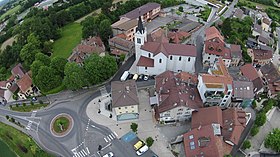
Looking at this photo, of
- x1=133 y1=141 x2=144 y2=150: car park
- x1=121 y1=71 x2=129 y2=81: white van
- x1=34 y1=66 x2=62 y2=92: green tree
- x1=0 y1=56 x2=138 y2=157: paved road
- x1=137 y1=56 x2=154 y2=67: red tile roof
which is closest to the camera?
x1=133 y1=141 x2=144 y2=150: car park

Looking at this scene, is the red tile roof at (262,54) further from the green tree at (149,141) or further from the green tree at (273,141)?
the green tree at (149,141)

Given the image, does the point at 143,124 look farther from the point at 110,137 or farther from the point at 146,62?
the point at 146,62

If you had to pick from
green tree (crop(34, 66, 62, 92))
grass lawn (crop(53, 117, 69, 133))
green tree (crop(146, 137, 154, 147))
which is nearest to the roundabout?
grass lawn (crop(53, 117, 69, 133))

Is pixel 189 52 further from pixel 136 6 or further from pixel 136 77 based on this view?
pixel 136 6

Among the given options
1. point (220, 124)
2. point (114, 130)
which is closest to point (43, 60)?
point (114, 130)

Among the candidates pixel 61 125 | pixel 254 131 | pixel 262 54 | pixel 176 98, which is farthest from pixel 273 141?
pixel 61 125

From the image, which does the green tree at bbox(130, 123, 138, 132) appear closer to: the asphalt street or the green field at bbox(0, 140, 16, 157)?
the asphalt street
